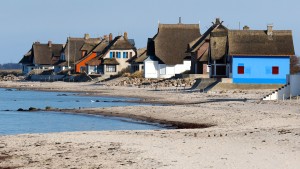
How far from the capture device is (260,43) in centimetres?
6338

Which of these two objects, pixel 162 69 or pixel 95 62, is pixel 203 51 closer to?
pixel 162 69

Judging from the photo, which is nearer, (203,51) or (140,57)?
(203,51)

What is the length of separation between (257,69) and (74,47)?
216 feet

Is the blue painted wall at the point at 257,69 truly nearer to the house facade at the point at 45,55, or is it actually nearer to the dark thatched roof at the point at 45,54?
the house facade at the point at 45,55

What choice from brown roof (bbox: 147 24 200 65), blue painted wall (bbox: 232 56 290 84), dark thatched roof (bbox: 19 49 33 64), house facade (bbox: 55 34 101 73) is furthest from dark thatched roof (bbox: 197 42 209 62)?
dark thatched roof (bbox: 19 49 33 64)

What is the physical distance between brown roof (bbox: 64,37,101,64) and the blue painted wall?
204 ft

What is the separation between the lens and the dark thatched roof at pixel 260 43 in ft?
206

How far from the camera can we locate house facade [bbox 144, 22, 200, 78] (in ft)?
290

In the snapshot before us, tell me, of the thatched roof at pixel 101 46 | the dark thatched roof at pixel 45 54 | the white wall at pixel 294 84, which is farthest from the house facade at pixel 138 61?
the white wall at pixel 294 84

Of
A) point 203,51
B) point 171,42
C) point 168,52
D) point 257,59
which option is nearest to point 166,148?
point 257,59

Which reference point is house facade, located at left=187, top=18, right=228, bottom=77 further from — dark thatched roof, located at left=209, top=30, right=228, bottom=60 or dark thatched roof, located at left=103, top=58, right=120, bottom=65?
dark thatched roof, located at left=103, top=58, right=120, bottom=65

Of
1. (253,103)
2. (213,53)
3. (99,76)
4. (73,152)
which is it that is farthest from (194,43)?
(73,152)

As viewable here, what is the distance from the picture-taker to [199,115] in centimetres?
3475

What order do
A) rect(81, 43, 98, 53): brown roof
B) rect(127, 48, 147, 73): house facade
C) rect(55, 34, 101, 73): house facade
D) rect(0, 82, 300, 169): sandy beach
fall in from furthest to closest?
rect(55, 34, 101, 73): house facade → rect(81, 43, 98, 53): brown roof → rect(127, 48, 147, 73): house facade → rect(0, 82, 300, 169): sandy beach
